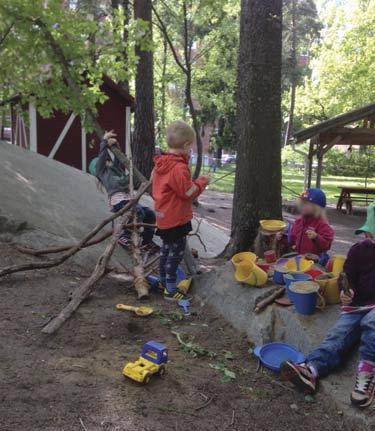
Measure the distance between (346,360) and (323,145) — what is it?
13581mm

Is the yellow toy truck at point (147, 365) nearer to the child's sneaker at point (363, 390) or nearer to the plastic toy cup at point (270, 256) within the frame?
the child's sneaker at point (363, 390)

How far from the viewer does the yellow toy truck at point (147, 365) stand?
9.09ft

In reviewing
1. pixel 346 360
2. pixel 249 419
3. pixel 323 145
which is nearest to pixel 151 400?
pixel 249 419

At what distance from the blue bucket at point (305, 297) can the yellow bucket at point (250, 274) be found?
1.83ft

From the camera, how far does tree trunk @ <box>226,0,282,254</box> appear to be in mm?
5090

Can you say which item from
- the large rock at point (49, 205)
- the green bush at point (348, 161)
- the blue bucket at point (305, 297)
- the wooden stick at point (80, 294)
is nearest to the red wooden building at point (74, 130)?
the large rock at point (49, 205)

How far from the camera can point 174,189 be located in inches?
167

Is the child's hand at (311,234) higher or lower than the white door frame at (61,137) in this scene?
lower

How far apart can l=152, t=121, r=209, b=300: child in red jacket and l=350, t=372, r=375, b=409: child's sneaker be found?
2147mm

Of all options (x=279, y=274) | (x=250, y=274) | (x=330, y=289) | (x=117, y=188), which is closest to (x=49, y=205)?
(x=117, y=188)

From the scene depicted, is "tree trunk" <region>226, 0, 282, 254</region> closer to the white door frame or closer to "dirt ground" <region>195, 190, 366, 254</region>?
"dirt ground" <region>195, 190, 366, 254</region>

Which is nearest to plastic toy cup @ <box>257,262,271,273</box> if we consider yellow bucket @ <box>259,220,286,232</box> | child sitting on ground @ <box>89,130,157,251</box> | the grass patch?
yellow bucket @ <box>259,220,286,232</box>

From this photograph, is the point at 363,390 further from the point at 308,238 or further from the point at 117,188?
the point at 117,188

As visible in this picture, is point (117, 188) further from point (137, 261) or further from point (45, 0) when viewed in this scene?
point (45, 0)
